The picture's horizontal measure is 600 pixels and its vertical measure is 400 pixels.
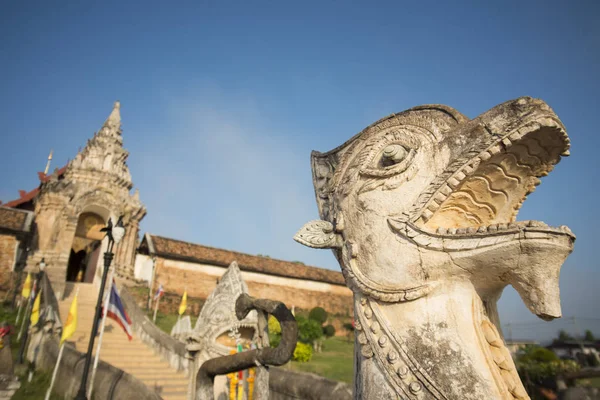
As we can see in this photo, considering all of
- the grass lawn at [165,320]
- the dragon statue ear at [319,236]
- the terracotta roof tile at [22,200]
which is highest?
the terracotta roof tile at [22,200]

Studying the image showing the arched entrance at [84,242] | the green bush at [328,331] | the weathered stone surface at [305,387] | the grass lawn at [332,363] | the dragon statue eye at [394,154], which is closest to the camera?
the dragon statue eye at [394,154]

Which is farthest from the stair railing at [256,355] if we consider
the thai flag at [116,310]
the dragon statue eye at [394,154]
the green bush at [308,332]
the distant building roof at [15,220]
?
the distant building roof at [15,220]

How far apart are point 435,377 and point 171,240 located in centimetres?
2747

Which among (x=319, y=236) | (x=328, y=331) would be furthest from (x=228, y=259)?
(x=319, y=236)

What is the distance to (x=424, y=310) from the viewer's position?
2164mm

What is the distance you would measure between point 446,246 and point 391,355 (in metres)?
0.71

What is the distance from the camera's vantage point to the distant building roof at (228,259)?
25766 millimetres

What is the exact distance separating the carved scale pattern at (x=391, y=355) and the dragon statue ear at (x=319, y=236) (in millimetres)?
425

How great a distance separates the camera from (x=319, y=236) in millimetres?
2709

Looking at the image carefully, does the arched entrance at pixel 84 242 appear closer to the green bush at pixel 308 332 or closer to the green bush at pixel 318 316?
the green bush at pixel 308 332

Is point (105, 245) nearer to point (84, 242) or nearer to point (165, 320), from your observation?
point (84, 242)

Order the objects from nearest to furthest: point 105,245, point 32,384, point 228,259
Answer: point 32,384 → point 105,245 → point 228,259

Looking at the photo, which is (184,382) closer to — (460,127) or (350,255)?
(350,255)

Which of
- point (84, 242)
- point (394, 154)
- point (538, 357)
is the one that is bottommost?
point (538, 357)
